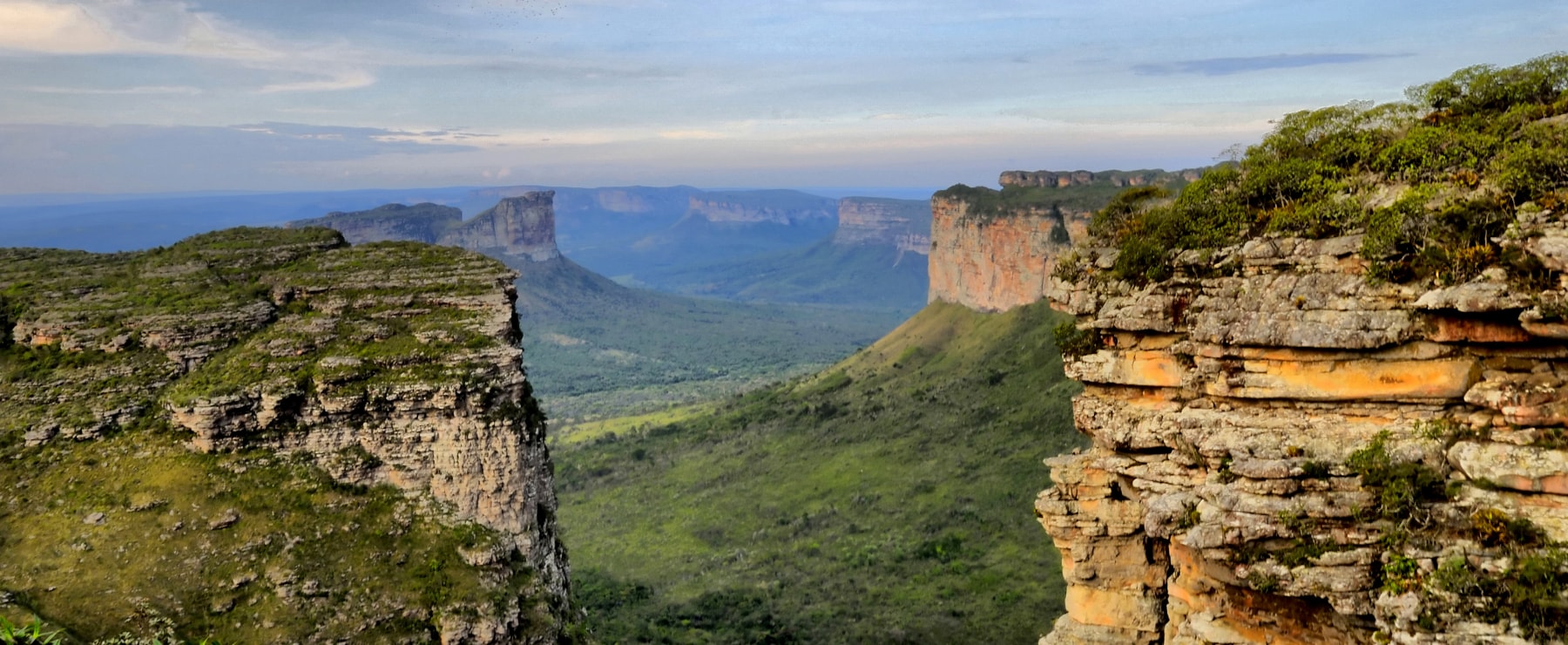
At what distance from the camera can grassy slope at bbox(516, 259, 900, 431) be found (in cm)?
12262

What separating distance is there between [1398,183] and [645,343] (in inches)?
5541

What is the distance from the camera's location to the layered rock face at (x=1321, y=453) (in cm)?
1164

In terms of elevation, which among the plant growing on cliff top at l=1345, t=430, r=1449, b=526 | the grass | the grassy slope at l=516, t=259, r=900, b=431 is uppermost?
the plant growing on cliff top at l=1345, t=430, r=1449, b=526

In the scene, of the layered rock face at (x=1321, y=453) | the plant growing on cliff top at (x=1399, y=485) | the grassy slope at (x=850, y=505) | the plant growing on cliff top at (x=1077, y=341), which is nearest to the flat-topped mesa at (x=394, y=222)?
the grassy slope at (x=850, y=505)

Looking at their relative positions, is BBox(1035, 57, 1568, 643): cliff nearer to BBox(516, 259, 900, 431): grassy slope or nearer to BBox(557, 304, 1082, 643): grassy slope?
BBox(557, 304, 1082, 643): grassy slope

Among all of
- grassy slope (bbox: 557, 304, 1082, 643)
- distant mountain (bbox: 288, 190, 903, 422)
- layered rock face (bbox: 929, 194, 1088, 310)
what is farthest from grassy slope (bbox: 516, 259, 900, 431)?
layered rock face (bbox: 929, 194, 1088, 310)

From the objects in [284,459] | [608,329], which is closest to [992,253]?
[284,459]

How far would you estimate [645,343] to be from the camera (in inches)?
5979

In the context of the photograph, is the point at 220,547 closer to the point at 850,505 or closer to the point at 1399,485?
the point at 1399,485

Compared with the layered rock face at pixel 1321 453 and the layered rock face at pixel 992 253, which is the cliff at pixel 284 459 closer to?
the layered rock face at pixel 1321 453

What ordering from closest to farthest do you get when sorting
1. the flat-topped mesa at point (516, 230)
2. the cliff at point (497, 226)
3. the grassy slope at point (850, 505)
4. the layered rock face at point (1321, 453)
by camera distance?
1. the layered rock face at point (1321, 453)
2. the grassy slope at point (850, 505)
3. the cliff at point (497, 226)
4. the flat-topped mesa at point (516, 230)

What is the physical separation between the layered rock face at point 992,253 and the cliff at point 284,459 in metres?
54.1

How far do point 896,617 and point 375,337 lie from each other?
22.9 metres

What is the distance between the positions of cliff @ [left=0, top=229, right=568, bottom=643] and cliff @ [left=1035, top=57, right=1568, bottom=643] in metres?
20.9
